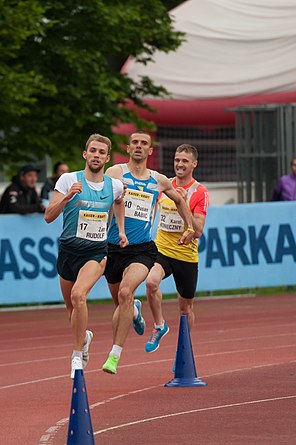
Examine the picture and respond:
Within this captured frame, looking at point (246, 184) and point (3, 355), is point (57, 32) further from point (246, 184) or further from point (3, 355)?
point (3, 355)

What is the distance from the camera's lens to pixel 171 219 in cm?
1503

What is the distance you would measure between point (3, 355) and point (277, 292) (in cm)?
883

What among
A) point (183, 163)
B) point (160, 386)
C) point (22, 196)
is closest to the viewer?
point (160, 386)

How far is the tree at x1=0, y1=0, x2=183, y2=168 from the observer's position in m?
25.4

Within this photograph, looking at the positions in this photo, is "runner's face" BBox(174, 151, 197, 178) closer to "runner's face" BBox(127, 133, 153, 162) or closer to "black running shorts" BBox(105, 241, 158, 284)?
"runner's face" BBox(127, 133, 153, 162)

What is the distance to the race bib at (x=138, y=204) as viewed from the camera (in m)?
13.9

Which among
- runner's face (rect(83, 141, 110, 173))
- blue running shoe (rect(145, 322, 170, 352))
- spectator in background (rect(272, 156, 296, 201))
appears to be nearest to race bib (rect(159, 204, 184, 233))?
blue running shoe (rect(145, 322, 170, 352))

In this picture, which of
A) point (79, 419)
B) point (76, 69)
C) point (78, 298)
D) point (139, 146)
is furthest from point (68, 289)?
point (76, 69)

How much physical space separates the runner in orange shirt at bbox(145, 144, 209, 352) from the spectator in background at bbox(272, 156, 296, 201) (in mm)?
9815

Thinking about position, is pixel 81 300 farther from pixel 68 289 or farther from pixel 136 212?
pixel 136 212

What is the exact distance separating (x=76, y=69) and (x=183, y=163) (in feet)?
35.9

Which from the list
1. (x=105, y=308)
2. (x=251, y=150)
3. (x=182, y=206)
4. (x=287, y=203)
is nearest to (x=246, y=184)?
(x=251, y=150)

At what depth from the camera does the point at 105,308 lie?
22.3 meters

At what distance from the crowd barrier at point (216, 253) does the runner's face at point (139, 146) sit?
804cm
